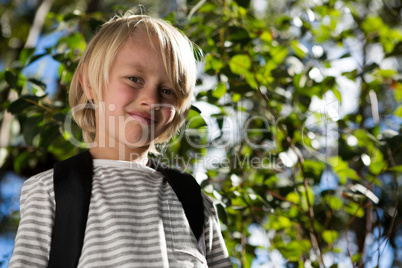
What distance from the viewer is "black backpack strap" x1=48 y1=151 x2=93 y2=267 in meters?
0.72

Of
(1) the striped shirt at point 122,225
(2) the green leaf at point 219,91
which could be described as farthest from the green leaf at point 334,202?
(1) the striped shirt at point 122,225

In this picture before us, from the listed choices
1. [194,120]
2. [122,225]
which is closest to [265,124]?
[194,120]

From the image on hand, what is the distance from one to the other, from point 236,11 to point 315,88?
359 millimetres

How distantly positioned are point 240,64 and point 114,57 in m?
0.50

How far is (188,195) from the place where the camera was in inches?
34.8

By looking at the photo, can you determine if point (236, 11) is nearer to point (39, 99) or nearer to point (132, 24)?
point (132, 24)

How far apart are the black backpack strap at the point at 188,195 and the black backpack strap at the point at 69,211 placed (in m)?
0.17

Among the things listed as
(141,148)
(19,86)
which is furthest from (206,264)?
(19,86)

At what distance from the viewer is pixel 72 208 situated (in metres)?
0.75

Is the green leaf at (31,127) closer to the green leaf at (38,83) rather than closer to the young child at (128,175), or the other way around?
the green leaf at (38,83)

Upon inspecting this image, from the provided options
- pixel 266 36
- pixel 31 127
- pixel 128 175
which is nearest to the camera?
pixel 128 175

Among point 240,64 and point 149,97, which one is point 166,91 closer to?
point 149,97

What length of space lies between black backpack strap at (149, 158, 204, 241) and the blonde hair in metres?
0.11

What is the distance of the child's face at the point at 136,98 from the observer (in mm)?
832
